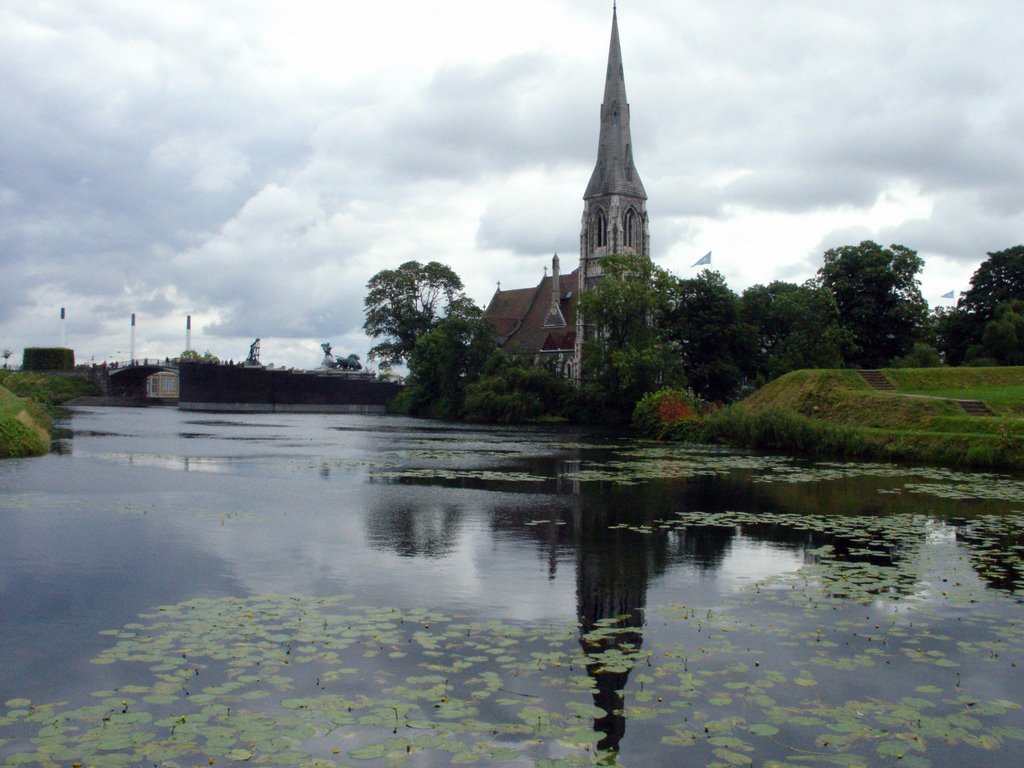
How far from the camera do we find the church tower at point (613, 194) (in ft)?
408

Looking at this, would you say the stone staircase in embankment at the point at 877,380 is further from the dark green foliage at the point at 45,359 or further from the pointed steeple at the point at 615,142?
the dark green foliage at the point at 45,359

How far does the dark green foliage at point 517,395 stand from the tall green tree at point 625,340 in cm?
463

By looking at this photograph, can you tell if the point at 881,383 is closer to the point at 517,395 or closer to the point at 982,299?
the point at 982,299

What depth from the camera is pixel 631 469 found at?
117 feet

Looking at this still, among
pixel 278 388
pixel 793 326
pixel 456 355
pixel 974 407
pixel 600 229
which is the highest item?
pixel 600 229

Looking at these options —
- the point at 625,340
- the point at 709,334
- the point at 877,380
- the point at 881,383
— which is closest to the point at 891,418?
the point at 881,383

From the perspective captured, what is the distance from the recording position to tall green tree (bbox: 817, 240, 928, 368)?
86.1 m

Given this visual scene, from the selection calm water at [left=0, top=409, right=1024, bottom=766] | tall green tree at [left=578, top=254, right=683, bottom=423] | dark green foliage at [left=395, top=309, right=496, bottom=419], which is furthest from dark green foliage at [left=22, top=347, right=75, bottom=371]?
calm water at [left=0, top=409, right=1024, bottom=766]

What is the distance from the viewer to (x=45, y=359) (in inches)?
6250

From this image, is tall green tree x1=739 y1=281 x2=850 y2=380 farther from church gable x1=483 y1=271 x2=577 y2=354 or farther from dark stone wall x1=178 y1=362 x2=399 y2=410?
dark stone wall x1=178 y1=362 x2=399 y2=410

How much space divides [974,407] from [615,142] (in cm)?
8712

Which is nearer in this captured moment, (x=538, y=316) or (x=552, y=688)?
(x=552, y=688)

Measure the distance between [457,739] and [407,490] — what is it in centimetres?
1950

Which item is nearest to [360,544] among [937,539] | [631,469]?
[937,539]
